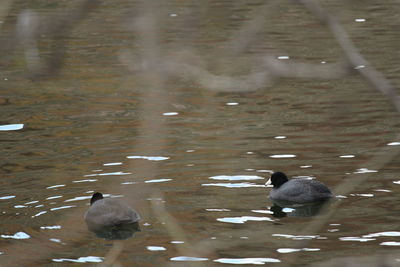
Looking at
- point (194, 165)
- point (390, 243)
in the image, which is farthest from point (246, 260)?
point (194, 165)

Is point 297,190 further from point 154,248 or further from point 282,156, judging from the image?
Answer: point 154,248

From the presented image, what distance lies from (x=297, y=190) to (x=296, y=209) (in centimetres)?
23

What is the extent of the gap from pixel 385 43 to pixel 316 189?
10.5 metres

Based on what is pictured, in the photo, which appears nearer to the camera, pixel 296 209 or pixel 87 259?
pixel 87 259

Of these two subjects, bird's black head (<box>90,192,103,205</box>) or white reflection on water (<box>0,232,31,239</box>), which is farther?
bird's black head (<box>90,192,103,205</box>)

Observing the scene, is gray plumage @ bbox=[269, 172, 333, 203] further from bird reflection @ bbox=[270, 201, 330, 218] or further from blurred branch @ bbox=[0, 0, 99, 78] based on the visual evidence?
blurred branch @ bbox=[0, 0, 99, 78]

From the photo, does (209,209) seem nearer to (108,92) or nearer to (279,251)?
(279,251)

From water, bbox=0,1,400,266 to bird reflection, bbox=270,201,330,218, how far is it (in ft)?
0.19

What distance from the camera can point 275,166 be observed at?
12000 mm

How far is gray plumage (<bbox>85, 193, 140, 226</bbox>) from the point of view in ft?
32.7

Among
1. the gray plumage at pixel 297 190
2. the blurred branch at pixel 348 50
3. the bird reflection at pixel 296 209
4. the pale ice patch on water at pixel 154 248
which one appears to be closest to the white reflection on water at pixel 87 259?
the pale ice patch on water at pixel 154 248

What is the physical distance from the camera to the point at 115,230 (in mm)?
10125

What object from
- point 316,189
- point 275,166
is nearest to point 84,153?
point 275,166

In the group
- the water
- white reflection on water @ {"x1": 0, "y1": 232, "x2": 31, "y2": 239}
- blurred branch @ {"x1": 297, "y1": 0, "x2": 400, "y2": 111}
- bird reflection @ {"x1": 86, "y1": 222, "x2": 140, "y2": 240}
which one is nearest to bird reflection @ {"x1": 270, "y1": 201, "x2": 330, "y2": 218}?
the water
